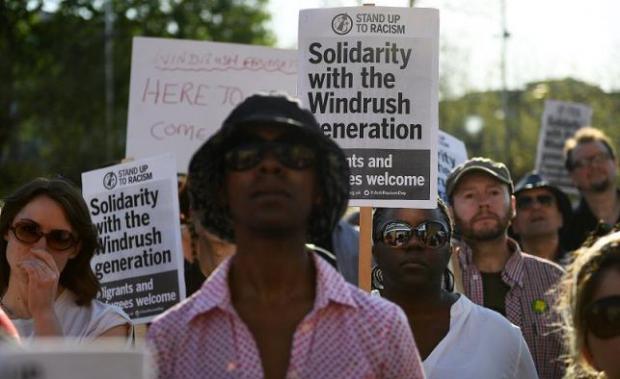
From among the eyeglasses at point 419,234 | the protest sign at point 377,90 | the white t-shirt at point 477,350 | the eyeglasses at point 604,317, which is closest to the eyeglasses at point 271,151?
the eyeglasses at point 604,317

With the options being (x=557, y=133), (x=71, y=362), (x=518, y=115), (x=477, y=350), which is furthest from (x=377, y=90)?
(x=518, y=115)

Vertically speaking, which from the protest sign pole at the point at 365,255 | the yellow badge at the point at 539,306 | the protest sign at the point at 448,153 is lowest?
the yellow badge at the point at 539,306

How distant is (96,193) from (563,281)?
11.1ft

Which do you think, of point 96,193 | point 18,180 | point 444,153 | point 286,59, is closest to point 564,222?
point 444,153

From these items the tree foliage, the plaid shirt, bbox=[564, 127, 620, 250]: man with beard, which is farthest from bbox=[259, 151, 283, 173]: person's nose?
the tree foliage

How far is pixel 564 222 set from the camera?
9719mm

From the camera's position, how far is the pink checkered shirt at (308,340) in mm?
3578

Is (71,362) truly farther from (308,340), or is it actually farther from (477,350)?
Result: (477,350)

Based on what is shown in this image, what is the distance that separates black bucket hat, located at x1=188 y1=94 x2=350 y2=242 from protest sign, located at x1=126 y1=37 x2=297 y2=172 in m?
5.69

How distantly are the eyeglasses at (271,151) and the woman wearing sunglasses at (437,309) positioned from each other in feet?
6.20

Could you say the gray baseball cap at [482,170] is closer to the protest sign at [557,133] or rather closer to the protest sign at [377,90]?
the protest sign at [377,90]

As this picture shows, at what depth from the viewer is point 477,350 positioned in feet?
17.9

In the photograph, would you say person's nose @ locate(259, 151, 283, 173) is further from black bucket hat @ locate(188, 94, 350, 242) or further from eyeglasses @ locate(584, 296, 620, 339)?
eyeglasses @ locate(584, 296, 620, 339)

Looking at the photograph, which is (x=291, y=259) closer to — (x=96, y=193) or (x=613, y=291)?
(x=613, y=291)
